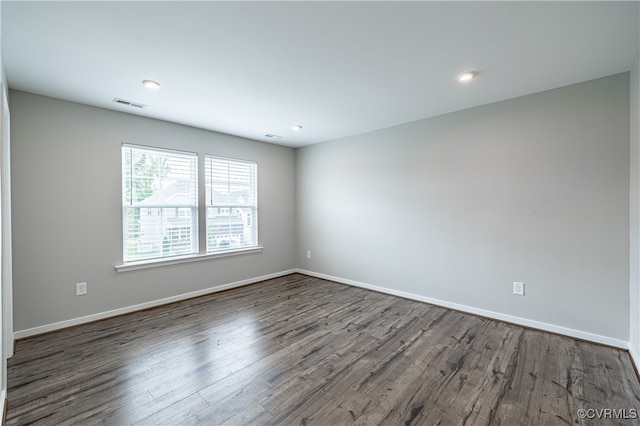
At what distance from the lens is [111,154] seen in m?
3.29

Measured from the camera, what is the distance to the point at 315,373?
2162 mm

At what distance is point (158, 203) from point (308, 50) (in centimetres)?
283

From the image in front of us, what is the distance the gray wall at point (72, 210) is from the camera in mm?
2775

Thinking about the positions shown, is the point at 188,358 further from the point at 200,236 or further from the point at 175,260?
the point at 200,236

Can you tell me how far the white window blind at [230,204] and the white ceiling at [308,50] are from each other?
50.8 inches

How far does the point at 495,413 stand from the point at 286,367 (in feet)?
4.85

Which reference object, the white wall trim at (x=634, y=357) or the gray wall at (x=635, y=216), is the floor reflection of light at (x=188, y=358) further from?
the gray wall at (x=635, y=216)

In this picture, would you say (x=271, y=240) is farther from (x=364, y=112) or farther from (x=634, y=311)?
(x=634, y=311)

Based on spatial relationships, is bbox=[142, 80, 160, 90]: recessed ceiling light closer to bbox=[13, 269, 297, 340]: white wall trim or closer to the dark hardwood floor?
the dark hardwood floor

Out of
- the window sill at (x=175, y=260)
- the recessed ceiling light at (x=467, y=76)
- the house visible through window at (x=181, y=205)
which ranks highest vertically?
the recessed ceiling light at (x=467, y=76)

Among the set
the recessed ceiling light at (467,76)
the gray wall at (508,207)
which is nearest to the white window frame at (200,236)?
the gray wall at (508,207)

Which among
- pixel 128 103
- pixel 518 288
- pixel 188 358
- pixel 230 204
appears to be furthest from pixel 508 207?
pixel 128 103

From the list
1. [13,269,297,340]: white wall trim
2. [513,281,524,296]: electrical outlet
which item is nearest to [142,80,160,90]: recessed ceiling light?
[13,269,297,340]: white wall trim

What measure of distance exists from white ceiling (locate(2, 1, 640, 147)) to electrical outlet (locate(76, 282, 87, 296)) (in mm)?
2052
